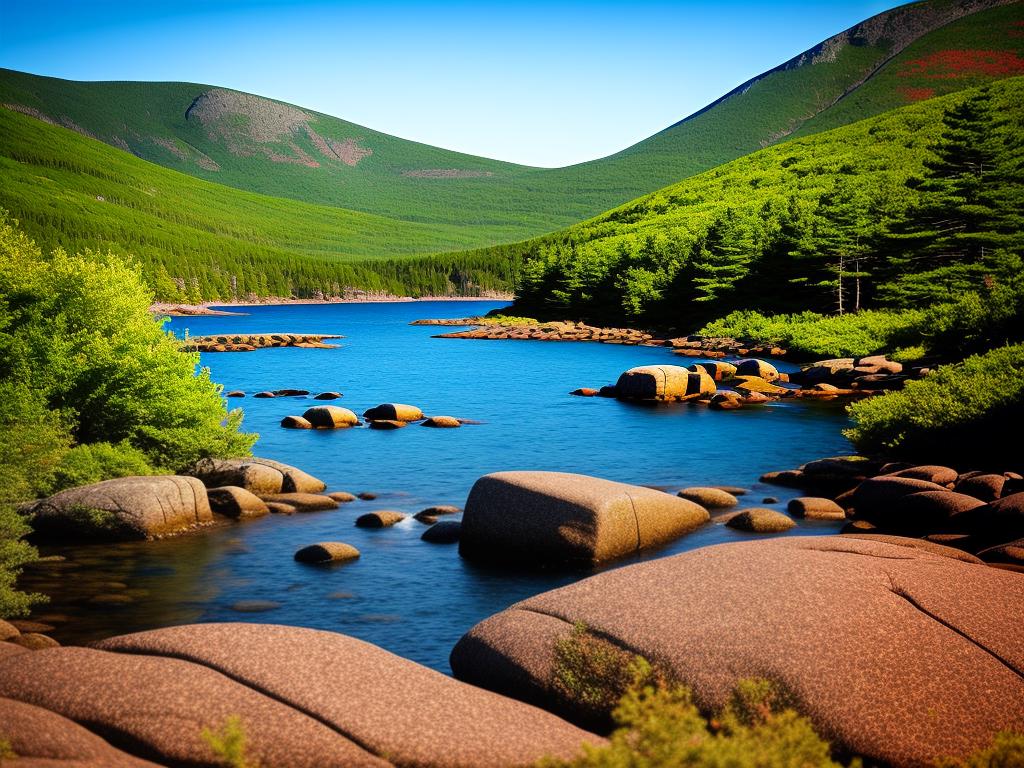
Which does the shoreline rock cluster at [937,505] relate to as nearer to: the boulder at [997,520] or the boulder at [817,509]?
the boulder at [997,520]

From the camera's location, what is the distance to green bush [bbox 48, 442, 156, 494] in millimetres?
21078

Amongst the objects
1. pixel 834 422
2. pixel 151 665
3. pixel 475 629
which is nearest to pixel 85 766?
pixel 151 665

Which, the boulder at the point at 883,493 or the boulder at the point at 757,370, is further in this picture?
the boulder at the point at 757,370

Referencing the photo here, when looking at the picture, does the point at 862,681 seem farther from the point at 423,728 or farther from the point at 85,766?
the point at 85,766

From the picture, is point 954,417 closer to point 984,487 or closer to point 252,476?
point 984,487

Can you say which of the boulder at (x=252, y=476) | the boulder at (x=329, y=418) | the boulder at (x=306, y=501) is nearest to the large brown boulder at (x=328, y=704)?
the boulder at (x=306, y=501)

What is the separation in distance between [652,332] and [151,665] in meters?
86.5

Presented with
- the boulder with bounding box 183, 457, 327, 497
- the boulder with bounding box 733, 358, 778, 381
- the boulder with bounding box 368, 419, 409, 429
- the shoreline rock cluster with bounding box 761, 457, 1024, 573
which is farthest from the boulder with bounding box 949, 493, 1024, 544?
the boulder with bounding box 733, 358, 778, 381

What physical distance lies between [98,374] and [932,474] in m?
20.4

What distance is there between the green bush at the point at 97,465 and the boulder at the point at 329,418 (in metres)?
13.3

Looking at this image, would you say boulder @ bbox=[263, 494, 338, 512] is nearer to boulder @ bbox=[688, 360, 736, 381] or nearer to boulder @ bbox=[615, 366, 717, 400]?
boulder @ bbox=[615, 366, 717, 400]

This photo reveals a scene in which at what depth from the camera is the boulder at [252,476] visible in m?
23.4

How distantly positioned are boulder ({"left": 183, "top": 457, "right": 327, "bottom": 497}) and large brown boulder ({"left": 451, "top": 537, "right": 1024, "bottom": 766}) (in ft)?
45.0

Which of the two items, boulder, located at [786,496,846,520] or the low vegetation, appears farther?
the low vegetation
